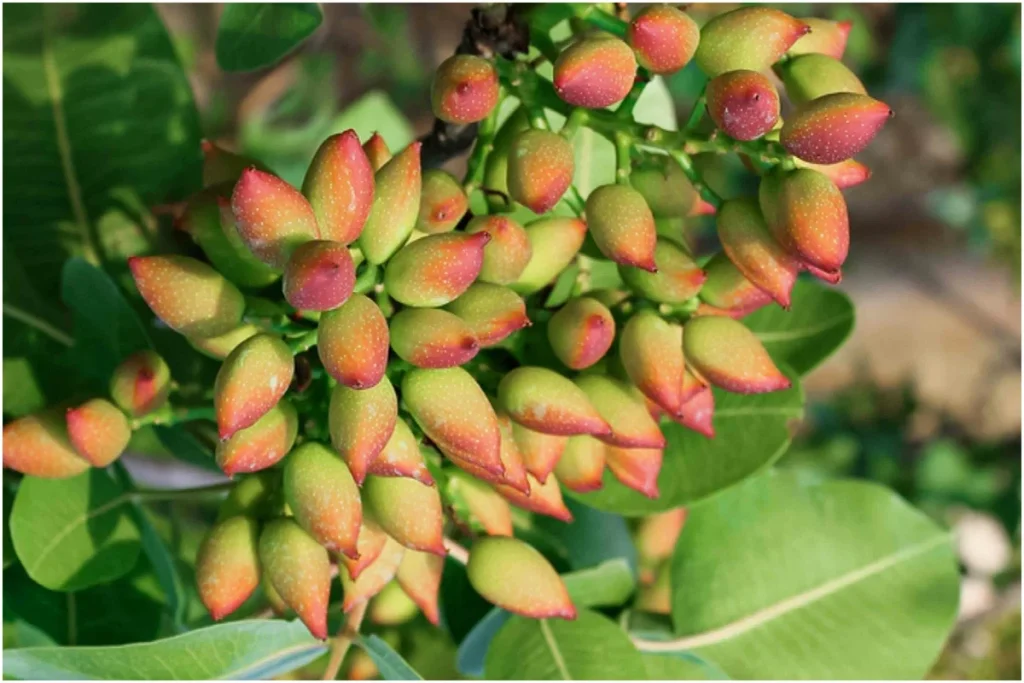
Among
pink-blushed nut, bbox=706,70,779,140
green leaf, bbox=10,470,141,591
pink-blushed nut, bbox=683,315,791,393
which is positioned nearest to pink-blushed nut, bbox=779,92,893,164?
pink-blushed nut, bbox=706,70,779,140

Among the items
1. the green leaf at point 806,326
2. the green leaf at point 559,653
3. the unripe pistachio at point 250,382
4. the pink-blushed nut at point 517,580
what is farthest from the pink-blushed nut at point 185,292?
the green leaf at point 806,326

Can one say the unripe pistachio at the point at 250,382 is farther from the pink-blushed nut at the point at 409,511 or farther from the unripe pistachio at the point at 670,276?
the unripe pistachio at the point at 670,276

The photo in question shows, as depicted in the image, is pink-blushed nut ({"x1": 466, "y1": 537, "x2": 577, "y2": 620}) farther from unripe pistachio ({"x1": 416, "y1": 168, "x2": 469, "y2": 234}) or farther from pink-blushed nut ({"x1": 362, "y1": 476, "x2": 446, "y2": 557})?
unripe pistachio ({"x1": 416, "y1": 168, "x2": 469, "y2": 234})

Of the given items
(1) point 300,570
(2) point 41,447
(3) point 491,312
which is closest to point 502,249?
(3) point 491,312

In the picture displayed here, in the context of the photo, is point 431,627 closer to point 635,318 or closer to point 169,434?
point 169,434

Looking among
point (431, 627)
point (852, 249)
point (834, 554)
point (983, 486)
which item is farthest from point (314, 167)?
point (852, 249)

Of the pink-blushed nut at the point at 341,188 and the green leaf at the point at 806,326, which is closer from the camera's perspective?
the pink-blushed nut at the point at 341,188

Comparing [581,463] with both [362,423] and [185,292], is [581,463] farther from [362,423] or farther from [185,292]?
[185,292]
